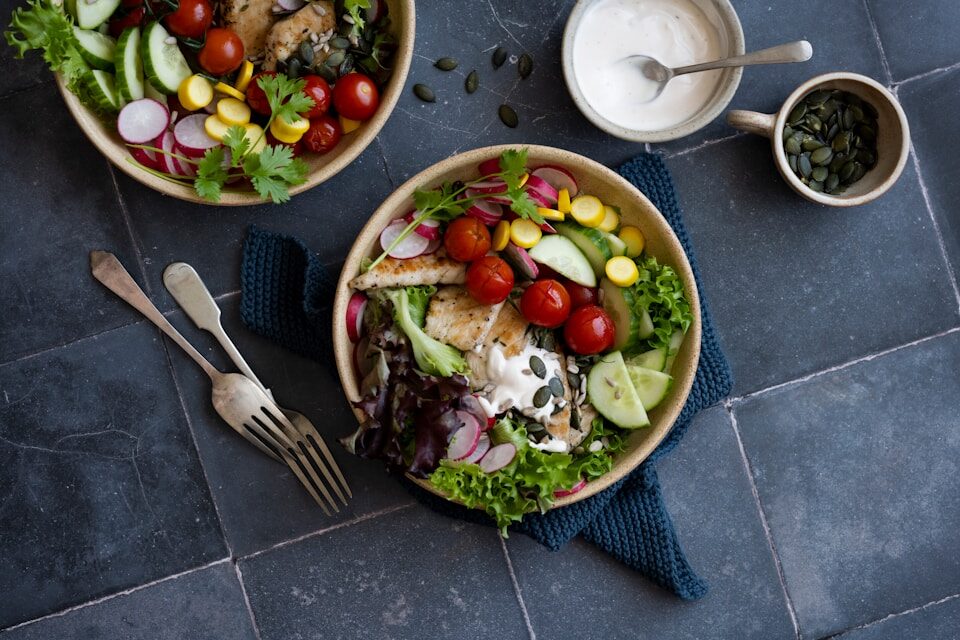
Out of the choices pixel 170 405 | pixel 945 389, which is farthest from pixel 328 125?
pixel 945 389

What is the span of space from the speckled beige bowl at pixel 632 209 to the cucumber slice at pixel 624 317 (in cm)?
12

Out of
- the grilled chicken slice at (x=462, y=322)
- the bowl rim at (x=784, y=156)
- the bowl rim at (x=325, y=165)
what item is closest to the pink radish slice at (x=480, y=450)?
the grilled chicken slice at (x=462, y=322)

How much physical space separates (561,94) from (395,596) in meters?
1.62

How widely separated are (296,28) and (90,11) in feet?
1.73

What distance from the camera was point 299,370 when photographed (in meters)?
2.70

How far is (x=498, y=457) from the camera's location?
90.7 inches

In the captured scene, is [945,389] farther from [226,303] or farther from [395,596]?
[226,303]

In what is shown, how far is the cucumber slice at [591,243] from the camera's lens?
243 cm

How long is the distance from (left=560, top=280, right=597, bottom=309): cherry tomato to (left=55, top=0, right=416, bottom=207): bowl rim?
0.67 meters

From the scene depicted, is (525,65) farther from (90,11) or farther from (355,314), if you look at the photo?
(90,11)

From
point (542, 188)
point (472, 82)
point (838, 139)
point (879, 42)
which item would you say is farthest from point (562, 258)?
point (879, 42)

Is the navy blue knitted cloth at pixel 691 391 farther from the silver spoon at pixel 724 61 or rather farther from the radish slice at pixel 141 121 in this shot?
the radish slice at pixel 141 121

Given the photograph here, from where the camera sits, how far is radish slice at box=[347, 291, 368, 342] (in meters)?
2.41

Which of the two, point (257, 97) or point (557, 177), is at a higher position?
point (557, 177)
